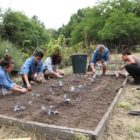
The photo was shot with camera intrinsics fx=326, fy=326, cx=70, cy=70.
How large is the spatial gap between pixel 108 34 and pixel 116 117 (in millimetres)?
14689

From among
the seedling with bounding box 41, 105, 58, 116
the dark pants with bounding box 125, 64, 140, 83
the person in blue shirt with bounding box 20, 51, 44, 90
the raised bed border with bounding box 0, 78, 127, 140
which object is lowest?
the raised bed border with bounding box 0, 78, 127, 140

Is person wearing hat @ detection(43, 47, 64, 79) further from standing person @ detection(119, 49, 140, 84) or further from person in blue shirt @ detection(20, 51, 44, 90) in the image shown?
standing person @ detection(119, 49, 140, 84)

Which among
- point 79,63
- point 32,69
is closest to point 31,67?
point 32,69

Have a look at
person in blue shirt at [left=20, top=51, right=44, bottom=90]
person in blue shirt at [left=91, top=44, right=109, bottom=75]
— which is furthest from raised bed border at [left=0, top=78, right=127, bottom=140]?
person in blue shirt at [left=91, top=44, right=109, bottom=75]

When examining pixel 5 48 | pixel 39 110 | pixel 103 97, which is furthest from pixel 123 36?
pixel 39 110

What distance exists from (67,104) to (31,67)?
6.98 ft

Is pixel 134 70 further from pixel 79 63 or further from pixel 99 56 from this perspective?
pixel 79 63

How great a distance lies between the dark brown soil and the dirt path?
0.63 feet

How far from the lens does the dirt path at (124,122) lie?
13.4 ft

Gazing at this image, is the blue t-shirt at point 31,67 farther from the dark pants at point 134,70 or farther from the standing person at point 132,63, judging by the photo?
the dark pants at point 134,70

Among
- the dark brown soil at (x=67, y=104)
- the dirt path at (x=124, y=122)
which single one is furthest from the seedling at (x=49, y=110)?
the dirt path at (x=124, y=122)

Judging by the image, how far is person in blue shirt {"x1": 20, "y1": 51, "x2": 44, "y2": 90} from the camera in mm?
6562

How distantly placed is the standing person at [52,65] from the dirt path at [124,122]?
6.76ft

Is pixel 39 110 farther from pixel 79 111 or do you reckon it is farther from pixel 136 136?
pixel 136 136
